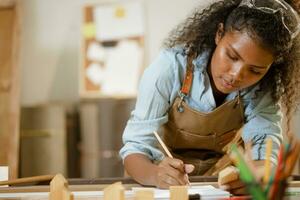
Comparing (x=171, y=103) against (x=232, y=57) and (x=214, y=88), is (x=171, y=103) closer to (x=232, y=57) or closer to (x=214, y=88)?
A: (x=214, y=88)

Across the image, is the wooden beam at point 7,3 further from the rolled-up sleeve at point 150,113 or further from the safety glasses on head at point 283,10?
the safety glasses on head at point 283,10

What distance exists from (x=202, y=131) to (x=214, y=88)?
0.16 metres

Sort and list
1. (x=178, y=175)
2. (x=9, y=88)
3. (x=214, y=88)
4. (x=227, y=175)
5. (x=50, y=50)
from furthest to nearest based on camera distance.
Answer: (x=50, y=50) < (x=9, y=88) < (x=214, y=88) < (x=178, y=175) < (x=227, y=175)

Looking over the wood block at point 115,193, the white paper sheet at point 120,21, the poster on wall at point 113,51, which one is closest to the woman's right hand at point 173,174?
the wood block at point 115,193

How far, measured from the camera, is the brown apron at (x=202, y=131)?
142 centimetres

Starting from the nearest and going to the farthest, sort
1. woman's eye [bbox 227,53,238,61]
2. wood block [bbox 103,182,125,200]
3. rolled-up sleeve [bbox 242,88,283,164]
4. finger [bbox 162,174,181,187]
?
1. wood block [bbox 103,182,125,200]
2. finger [bbox 162,174,181,187]
3. woman's eye [bbox 227,53,238,61]
4. rolled-up sleeve [bbox 242,88,283,164]

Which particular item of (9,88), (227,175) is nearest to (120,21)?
(9,88)

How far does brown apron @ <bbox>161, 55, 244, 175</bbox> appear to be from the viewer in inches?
56.0

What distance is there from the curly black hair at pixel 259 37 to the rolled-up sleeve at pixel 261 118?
0.03 m

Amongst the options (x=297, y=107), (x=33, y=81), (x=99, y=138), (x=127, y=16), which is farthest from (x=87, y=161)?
(x=297, y=107)

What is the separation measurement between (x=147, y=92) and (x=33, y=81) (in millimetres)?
2435

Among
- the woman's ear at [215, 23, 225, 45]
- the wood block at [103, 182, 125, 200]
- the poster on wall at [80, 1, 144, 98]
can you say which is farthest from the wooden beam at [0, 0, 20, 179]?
the wood block at [103, 182, 125, 200]

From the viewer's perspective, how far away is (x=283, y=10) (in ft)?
3.98

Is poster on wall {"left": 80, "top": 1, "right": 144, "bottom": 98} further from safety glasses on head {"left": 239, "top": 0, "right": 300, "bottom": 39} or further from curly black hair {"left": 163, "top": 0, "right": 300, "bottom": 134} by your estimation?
safety glasses on head {"left": 239, "top": 0, "right": 300, "bottom": 39}
